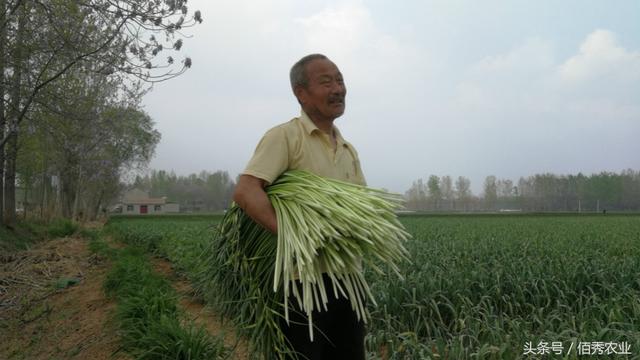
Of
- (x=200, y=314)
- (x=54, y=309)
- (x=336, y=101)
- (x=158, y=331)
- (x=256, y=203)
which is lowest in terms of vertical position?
(x=54, y=309)

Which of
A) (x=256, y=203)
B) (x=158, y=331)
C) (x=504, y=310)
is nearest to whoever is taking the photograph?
(x=256, y=203)

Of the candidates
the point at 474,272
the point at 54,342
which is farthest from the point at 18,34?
the point at 474,272

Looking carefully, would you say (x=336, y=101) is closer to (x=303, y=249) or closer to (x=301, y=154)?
(x=301, y=154)

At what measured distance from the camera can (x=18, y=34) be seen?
7.19 meters

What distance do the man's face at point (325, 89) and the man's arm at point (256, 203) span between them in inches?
13.9

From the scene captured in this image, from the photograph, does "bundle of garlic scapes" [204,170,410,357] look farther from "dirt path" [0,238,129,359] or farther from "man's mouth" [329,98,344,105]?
"dirt path" [0,238,129,359]

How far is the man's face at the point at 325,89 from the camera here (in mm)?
1745

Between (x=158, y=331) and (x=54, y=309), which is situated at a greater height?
(x=158, y=331)

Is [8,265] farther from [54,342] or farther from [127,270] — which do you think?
[54,342]

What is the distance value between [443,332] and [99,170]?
28498mm

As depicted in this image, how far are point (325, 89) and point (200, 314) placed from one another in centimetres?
179

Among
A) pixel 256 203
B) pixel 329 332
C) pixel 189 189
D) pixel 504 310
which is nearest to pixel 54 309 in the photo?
pixel 504 310

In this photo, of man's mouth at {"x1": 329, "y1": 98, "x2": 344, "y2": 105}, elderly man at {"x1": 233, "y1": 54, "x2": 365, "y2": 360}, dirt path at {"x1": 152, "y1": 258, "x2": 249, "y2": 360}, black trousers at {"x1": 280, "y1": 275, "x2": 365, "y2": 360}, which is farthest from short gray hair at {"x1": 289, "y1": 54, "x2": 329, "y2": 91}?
dirt path at {"x1": 152, "y1": 258, "x2": 249, "y2": 360}

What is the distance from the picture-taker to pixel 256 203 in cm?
161
